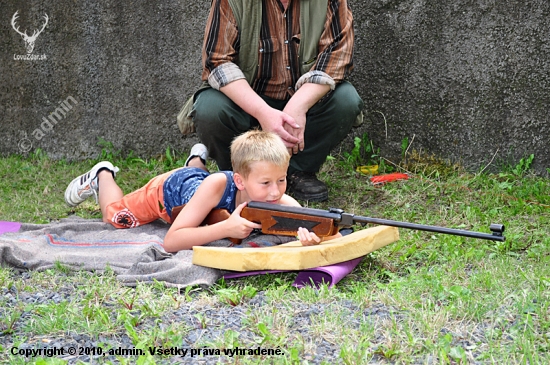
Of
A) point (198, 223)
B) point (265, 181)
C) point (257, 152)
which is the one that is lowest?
point (198, 223)

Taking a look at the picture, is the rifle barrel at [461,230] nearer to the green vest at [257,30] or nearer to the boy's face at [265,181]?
the boy's face at [265,181]

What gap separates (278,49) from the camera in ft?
14.3

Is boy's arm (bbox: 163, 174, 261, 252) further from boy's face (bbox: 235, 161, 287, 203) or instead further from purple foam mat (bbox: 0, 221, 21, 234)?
purple foam mat (bbox: 0, 221, 21, 234)

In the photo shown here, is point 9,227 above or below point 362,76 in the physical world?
below

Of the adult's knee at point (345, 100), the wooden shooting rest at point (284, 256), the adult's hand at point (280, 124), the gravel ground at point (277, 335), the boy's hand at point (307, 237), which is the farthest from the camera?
the adult's knee at point (345, 100)

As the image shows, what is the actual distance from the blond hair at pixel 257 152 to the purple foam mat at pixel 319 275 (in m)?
0.54

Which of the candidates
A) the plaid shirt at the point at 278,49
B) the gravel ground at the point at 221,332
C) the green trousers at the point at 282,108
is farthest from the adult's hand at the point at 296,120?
the gravel ground at the point at 221,332

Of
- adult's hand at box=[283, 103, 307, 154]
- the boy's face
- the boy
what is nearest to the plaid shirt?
adult's hand at box=[283, 103, 307, 154]

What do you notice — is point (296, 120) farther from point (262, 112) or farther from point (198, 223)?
point (198, 223)

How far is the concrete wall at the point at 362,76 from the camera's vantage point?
4863 mm

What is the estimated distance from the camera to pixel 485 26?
16.0 feet

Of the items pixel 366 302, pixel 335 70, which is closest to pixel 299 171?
pixel 335 70

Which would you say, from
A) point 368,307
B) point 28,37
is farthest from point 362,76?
point 28,37

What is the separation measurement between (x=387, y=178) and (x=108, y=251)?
224 centimetres
